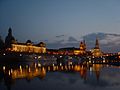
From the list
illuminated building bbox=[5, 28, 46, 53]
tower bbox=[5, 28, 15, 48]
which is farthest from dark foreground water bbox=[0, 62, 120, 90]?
tower bbox=[5, 28, 15, 48]

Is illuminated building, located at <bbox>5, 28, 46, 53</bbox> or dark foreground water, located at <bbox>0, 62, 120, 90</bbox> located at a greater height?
illuminated building, located at <bbox>5, 28, 46, 53</bbox>

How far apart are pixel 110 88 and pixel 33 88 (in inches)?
303

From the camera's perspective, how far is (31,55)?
132750 mm

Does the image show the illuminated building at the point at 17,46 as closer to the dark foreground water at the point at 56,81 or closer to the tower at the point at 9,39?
the tower at the point at 9,39

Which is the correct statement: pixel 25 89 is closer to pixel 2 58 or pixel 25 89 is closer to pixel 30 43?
pixel 2 58

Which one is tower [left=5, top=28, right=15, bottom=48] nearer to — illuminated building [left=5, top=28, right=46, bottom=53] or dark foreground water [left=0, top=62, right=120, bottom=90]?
illuminated building [left=5, top=28, right=46, bottom=53]

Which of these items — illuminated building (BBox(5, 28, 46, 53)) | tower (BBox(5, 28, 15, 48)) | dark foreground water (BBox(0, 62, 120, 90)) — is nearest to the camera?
dark foreground water (BBox(0, 62, 120, 90))

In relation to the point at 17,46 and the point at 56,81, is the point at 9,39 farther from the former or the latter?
the point at 56,81

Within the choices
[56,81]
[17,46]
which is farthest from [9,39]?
[56,81]

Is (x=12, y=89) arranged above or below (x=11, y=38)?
below

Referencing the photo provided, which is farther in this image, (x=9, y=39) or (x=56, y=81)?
(x=9, y=39)

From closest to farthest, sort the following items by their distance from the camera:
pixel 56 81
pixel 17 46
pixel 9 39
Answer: pixel 56 81 → pixel 9 39 → pixel 17 46

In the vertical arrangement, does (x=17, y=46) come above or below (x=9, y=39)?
below

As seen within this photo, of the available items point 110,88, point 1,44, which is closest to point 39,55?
point 1,44
